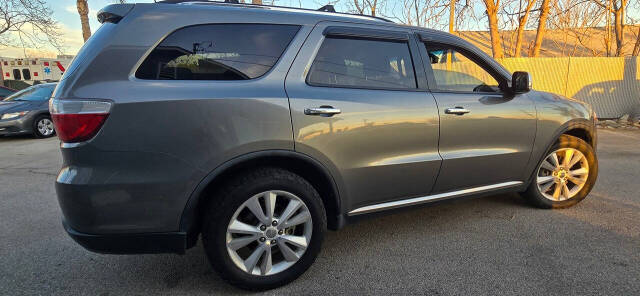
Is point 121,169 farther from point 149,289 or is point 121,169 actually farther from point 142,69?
point 149,289

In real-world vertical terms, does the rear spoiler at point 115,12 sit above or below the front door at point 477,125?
above

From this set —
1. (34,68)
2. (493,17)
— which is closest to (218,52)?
(493,17)

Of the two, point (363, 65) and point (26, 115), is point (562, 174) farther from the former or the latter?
point (26, 115)

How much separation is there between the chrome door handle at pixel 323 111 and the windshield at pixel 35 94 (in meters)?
9.61

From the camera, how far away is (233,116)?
2064 millimetres

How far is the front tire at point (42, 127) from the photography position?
28.1 ft

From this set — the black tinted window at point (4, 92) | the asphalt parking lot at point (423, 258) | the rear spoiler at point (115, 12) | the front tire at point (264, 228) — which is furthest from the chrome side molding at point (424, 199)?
the black tinted window at point (4, 92)

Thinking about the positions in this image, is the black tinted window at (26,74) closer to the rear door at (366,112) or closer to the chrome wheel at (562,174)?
the rear door at (366,112)

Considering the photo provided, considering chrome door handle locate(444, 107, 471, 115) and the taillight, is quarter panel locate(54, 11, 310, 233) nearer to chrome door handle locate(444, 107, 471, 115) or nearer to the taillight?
the taillight

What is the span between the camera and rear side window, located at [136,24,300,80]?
2.03 metres

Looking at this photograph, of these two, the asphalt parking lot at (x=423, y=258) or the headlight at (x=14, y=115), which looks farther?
the headlight at (x=14, y=115)

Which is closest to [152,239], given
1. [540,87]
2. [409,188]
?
[409,188]

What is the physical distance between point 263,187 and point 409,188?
1195mm

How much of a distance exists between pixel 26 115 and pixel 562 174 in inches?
416
